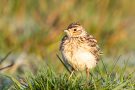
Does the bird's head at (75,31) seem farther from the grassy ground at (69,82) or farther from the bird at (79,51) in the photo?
the grassy ground at (69,82)

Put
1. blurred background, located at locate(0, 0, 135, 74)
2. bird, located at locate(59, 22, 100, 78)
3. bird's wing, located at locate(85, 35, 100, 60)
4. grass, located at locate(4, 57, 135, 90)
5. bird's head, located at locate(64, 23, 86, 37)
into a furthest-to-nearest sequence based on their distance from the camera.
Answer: blurred background, located at locate(0, 0, 135, 74) < bird's head, located at locate(64, 23, 86, 37) < bird's wing, located at locate(85, 35, 100, 60) < bird, located at locate(59, 22, 100, 78) < grass, located at locate(4, 57, 135, 90)

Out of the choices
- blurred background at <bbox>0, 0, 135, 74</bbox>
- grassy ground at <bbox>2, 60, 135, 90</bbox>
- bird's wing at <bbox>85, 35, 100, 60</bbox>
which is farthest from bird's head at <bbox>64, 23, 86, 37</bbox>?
blurred background at <bbox>0, 0, 135, 74</bbox>

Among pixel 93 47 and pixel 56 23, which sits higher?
pixel 56 23

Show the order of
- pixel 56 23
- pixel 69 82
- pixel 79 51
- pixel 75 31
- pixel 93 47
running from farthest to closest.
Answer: pixel 56 23
pixel 75 31
pixel 93 47
pixel 79 51
pixel 69 82

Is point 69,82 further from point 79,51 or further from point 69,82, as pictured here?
point 79,51

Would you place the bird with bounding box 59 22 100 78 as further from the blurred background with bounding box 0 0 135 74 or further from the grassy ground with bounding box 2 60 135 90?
the blurred background with bounding box 0 0 135 74

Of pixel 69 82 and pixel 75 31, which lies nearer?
pixel 69 82

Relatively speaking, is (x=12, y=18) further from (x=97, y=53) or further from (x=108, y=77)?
(x=108, y=77)

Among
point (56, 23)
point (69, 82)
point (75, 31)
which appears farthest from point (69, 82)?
point (56, 23)
